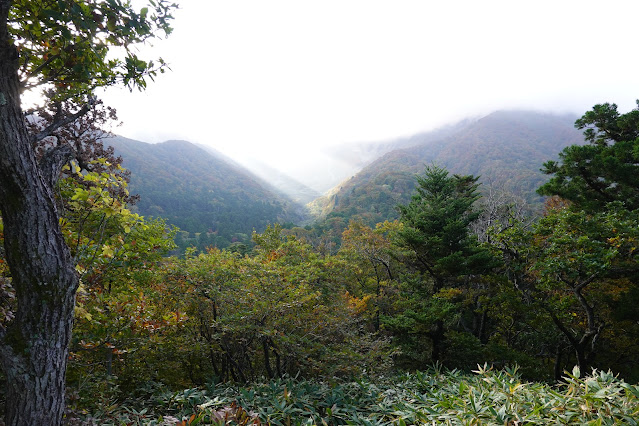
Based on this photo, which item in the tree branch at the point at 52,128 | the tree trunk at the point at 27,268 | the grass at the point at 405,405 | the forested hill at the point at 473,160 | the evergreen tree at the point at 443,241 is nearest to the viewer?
the tree trunk at the point at 27,268

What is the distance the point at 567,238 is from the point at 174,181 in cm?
10756

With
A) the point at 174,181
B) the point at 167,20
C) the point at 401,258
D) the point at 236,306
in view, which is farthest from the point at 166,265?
the point at 174,181

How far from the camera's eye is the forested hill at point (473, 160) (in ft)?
210

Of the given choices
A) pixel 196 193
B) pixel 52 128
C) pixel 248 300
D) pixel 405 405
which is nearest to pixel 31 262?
pixel 52 128

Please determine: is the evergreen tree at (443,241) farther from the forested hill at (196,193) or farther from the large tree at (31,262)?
the forested hill at (196,193)

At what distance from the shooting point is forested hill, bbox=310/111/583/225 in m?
64.1

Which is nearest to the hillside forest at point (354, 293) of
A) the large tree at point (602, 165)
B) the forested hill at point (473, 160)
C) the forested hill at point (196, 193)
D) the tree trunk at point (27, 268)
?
the large tree at point (602, 165)

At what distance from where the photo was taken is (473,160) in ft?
372

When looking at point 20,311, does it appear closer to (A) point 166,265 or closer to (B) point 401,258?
(A) point 166,265

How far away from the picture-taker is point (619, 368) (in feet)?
37.2

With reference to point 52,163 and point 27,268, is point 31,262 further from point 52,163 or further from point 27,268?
point 52,163

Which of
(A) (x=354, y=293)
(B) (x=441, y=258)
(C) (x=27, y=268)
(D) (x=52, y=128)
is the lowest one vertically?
(A) (x=354, y=293)

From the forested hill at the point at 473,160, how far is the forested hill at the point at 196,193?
19.0m

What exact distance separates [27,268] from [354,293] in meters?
15.3
